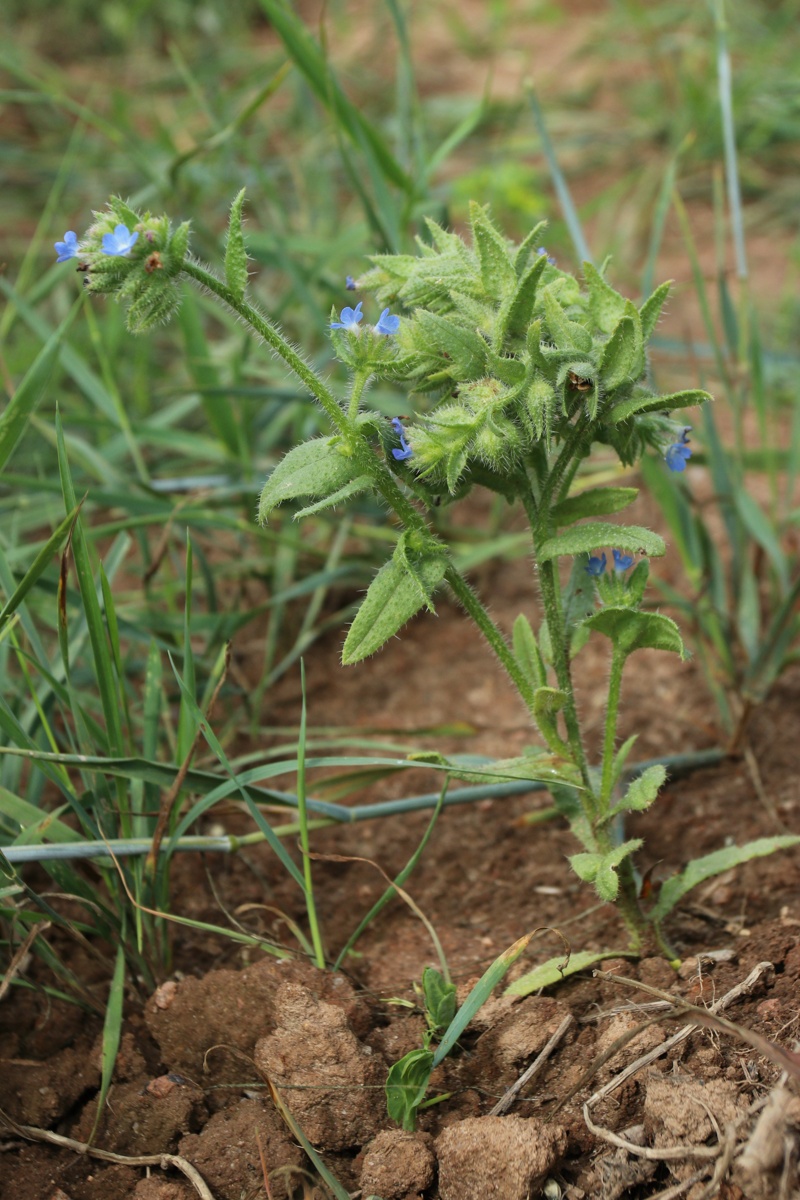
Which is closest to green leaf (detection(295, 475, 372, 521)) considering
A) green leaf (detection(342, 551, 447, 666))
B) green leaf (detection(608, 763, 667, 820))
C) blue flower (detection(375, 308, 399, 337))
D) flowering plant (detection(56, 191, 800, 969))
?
flowering plant (detection(56, 191, 800, 969))

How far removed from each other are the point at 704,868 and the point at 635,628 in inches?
18.9

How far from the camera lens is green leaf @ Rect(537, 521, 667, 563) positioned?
1699mm

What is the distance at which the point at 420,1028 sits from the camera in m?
1.79

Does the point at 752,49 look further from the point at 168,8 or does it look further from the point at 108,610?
the point at 108,610

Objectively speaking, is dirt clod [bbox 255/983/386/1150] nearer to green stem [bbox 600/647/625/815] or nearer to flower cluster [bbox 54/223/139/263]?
green stem [bbox 600/647/625/815]

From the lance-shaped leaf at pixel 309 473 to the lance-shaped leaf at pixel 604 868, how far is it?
721 millimetres

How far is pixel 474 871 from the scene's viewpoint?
2.28 meters

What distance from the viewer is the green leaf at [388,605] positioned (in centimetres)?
169

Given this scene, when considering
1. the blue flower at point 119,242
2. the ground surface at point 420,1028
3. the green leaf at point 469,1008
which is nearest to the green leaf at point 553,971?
the ground surface at point 420,1028

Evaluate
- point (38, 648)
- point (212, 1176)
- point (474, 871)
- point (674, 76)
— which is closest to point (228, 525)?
point (38, 648)

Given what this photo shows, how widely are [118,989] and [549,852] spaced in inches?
35.5

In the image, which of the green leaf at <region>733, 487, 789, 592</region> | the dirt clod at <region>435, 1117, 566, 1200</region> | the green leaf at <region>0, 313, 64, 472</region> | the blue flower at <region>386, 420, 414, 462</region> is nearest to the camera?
the dirt clod at <region>435, 1117, 566, 1200</region>

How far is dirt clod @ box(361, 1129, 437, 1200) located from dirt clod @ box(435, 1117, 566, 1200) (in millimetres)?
24

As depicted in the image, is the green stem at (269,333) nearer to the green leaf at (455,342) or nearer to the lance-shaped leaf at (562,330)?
the green leaf at (455,342)
